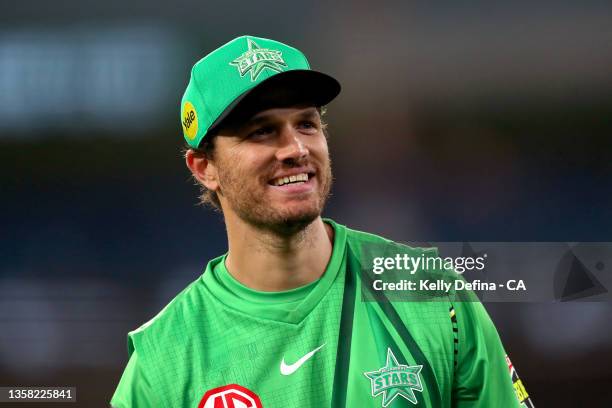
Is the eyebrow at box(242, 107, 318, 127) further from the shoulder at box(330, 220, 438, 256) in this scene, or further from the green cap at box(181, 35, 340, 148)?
the shoulder at box(330, 220, 438, 256)

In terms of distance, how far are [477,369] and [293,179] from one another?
2.02 feet

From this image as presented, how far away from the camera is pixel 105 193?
2.37 m

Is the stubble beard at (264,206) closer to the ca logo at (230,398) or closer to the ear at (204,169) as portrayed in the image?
the ear at (204,169)

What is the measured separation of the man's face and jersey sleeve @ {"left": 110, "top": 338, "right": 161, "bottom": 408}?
0.47m

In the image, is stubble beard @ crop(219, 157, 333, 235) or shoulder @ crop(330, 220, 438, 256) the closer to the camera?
stubble beard @ crop(219, 157, 333, 235)

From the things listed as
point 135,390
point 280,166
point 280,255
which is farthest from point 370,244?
point 135,390

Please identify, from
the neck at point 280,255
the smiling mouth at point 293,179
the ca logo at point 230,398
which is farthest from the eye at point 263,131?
the ca logo at point 230,398

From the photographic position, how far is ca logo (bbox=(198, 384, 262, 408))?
1672mm

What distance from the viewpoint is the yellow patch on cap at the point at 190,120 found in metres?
1.74

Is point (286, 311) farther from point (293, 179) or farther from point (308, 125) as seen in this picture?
point (308, 125)

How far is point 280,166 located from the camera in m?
1.60

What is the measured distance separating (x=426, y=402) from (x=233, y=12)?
138 cm

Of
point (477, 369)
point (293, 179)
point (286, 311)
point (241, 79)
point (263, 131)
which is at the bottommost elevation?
point (477, 369)

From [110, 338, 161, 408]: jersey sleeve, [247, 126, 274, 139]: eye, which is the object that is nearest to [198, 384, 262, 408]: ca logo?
[110, 338, 161, 408]: jersey sleeve
